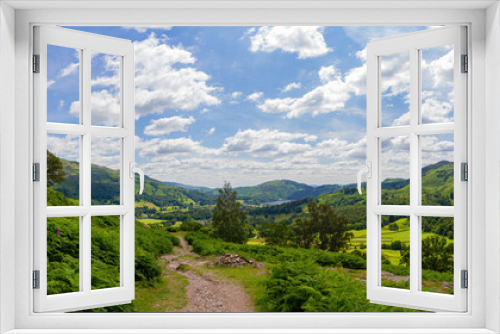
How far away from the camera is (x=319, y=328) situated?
1715 millimetres

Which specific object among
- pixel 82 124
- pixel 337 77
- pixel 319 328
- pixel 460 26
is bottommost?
pixel 319 328

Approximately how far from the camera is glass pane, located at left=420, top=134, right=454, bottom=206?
15.5 ft

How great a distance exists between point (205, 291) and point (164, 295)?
868 millimetres

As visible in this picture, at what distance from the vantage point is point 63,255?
3516mm

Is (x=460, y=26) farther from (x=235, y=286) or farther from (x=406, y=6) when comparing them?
(x=235, y=286)

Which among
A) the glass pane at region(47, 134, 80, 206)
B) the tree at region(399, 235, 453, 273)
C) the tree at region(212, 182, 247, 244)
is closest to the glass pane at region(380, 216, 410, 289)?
the tree at region(399, 235, 453, 273)

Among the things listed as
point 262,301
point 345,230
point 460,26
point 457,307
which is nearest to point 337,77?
point 345,230

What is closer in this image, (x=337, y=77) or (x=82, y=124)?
(x=82, y=124)

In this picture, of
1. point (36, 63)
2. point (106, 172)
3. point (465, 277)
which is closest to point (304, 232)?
point (106, 172)

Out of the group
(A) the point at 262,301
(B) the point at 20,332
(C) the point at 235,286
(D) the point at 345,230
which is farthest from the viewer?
(D) the point at 345,230

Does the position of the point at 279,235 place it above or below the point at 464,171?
below

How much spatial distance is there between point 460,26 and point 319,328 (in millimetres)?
1634

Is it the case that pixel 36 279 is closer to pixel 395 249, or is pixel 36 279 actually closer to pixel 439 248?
pixel 439 248

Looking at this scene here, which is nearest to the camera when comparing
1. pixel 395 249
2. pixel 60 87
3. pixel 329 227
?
pixel 60 87
